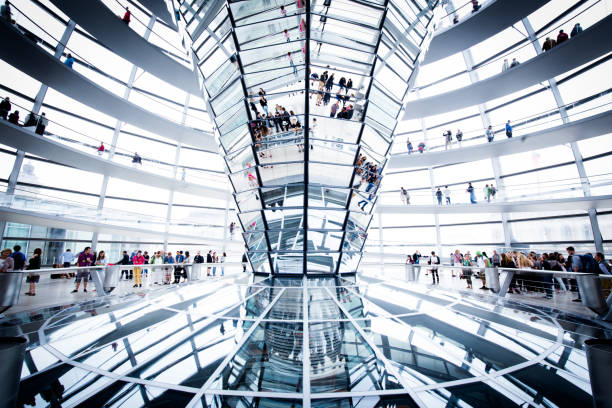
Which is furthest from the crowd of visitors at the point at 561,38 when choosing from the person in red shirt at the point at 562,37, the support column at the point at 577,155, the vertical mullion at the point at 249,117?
the vertical mullion at the point at 249,117

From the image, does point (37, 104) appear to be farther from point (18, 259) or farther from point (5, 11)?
point (18, 259)

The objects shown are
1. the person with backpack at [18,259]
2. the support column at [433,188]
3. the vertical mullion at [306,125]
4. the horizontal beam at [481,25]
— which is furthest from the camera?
the support column at [433,188]

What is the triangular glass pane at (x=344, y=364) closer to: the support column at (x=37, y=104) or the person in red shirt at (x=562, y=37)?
the person in red shirt at (x=562, y=37)

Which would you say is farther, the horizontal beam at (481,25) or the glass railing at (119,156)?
the glass railing at (119,156)

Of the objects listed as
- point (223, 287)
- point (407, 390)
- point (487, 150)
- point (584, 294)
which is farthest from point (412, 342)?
point (487, 150)

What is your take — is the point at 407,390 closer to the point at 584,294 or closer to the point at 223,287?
the point at 584,294

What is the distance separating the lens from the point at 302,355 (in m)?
3.47

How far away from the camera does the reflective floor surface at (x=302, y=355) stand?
266 cm

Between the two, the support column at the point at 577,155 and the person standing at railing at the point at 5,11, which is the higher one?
the person standing at railing at the point at 5,11

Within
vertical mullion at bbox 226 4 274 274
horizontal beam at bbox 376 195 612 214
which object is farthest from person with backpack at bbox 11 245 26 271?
horizontal beam at bbox 376 195 612 214

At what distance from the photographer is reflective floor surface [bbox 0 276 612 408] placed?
2.66 m

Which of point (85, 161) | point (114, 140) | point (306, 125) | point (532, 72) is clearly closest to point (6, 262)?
point (306, 125)

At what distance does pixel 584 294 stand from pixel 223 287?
9.09 meters

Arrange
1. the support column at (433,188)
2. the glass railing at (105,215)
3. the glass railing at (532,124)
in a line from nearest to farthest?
the glass railing at (105,215)
the glass railing at (532,124)
the support column at (433,188)
